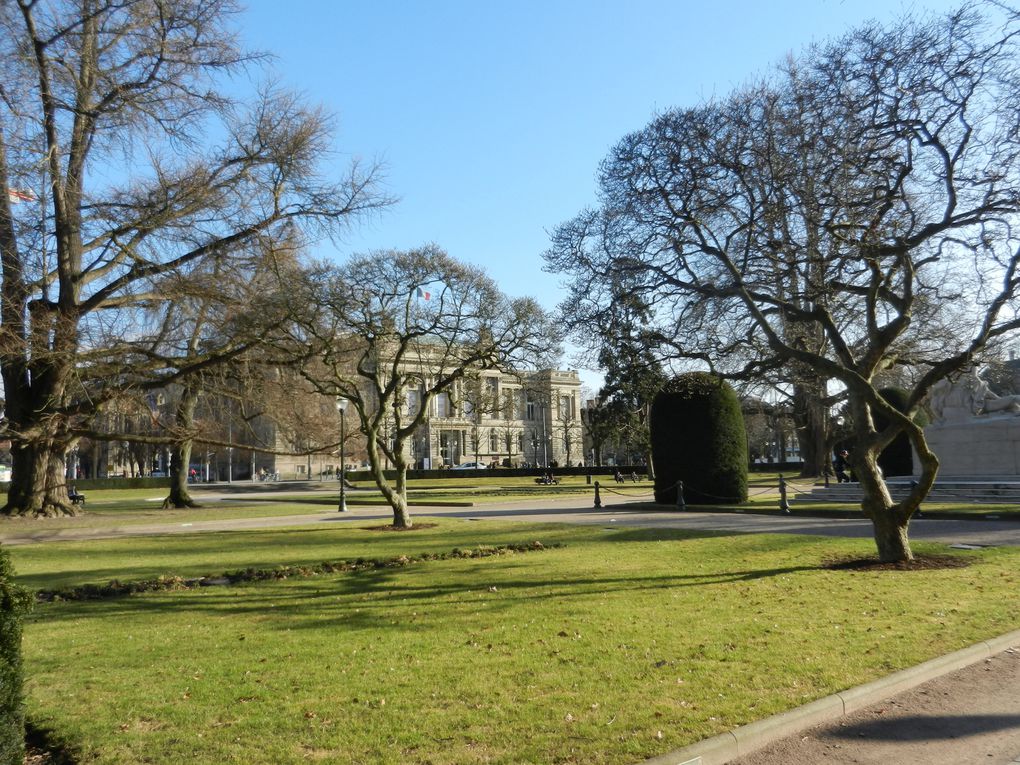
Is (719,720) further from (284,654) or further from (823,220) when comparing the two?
(823,220)

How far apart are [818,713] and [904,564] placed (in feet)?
24.1

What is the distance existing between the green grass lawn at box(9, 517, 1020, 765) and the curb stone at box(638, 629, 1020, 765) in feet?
0.46

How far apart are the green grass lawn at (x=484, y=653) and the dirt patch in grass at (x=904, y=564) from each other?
0.31 metres

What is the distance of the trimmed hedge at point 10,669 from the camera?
12.0 feet

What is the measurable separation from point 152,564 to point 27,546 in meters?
6.69

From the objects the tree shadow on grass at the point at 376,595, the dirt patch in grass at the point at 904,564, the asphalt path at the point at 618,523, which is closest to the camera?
the tree shadow on grass at the point at 376,595

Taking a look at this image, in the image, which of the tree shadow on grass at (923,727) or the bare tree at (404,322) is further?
the bare tree at (404,322)

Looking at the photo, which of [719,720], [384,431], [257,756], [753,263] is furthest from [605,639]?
[384,431]

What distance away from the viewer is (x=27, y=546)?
18719 mm

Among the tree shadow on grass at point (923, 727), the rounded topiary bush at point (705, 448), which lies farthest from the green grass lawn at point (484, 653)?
the rounded topiary bush at point (705, 448)

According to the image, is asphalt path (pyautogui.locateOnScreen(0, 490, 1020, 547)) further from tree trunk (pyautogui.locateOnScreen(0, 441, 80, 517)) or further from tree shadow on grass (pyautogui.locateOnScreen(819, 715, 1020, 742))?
tree shadow on grass (pyautogui.locateOnScreen(819, 715, 1020, 742))

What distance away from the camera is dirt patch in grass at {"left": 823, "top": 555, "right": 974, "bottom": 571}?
11375 millimetres

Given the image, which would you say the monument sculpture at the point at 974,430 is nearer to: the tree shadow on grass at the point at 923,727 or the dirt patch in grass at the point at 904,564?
the dirt patch in grass at the point at 904,564

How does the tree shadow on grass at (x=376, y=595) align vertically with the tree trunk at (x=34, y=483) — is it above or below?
below
